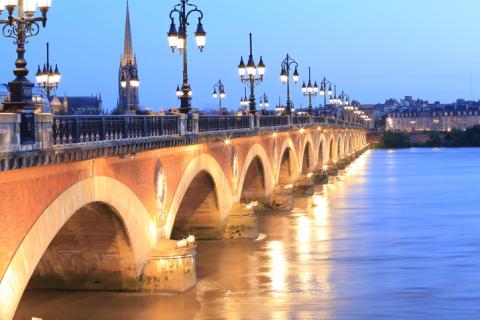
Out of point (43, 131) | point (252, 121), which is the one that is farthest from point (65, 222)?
point (252, 121)

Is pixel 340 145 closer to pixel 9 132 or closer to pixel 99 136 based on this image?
pixel 99 136

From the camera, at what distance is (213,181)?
31172 mm

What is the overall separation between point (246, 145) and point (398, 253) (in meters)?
9.18

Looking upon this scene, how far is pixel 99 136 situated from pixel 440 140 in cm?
14943

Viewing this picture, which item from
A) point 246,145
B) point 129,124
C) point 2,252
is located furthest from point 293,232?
point 2,252

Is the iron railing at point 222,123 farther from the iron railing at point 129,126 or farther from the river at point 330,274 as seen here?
the river at point 330,274

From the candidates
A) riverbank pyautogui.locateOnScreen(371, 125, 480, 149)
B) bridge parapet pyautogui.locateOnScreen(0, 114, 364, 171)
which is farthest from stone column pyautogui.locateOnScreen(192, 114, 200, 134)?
riverbank pyautogui.locateOnScreen(371, 125, 480, 149)

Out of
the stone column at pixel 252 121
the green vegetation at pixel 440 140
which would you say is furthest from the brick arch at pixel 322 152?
the green vegetation at pixel 440 140

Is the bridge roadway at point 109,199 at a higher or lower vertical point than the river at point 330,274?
higher

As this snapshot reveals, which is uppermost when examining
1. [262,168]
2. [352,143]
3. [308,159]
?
[262,168]

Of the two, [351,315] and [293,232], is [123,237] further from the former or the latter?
[293,232]

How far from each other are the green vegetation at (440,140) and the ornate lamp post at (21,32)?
14721 centimetres

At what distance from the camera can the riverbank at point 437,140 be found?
156775mm

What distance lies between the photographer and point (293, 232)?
36625 millimetres
